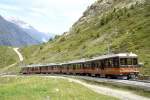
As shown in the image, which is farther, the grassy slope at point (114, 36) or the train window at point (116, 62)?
the grassy slope at point (114, 36)

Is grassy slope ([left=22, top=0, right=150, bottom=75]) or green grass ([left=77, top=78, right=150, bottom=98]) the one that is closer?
green grass ([left=77, top=78, right=150, bottom=98])

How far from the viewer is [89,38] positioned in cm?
16938

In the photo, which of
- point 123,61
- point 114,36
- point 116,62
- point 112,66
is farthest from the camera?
point 114,36

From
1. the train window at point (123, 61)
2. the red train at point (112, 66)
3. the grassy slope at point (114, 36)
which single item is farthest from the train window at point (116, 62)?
the grassy slope at point (114, 36)

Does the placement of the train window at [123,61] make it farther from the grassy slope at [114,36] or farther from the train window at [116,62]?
the grassy slope at [114,36]

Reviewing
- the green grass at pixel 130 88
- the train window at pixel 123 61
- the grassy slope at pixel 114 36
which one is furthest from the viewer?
the grassy slope at pixel 114 36

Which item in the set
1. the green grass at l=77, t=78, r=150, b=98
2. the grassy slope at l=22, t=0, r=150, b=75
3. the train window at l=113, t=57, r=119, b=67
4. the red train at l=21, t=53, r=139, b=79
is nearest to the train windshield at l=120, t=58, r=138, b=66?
the red train at l=21, t=53, r=139, b=79

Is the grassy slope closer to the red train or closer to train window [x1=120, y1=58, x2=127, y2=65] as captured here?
the red train

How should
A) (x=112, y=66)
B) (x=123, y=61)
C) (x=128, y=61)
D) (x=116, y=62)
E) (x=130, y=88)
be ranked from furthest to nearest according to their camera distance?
(x=112, y=66), (x=128, y=61), (x=116, y=62), (x=123, y=61), (x=130, y=88)

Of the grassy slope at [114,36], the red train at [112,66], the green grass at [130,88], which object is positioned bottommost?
the green grass at [130,88]

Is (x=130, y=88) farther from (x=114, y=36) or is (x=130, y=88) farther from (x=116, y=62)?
(x=114, y=36)

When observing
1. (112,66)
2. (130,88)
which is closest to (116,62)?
(112,66)

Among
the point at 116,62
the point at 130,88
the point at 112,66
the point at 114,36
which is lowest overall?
the point at 130,88

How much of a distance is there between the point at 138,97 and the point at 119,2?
15906cm
